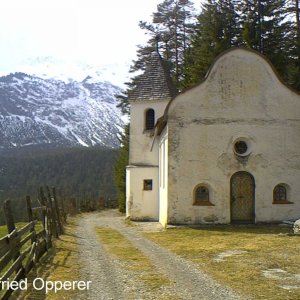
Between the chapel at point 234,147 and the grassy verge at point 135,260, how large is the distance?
4550mm

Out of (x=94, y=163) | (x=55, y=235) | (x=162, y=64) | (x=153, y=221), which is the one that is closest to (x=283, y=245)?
(x=55, y=235)

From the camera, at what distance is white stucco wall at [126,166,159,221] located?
27.4 meters

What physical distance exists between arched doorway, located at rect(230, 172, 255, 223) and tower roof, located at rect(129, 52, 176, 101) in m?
8.42

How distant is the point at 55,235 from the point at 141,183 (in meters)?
10.8

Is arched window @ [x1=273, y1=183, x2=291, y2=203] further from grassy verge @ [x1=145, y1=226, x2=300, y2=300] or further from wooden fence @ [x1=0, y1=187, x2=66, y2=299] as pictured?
wooden fence @ [x1=0, y1=187, x2=66, y2=299]

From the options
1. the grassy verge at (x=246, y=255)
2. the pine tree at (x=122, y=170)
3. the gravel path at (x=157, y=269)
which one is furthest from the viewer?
the pine tree at (x=122, y=170)

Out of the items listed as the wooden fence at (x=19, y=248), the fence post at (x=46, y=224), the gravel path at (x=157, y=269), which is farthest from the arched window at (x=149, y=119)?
the gravel path at (x=157, y=269)

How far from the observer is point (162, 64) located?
29656mm

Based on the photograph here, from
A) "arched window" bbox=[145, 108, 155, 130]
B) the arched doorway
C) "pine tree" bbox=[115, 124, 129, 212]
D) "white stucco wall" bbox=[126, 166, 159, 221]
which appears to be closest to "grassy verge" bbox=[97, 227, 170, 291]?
the arched doorway

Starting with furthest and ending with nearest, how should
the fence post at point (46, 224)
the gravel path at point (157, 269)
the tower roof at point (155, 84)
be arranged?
the tower roof at point (155, 84) → the fence post at point (46, 224) → the gravel path at point (157, 269)

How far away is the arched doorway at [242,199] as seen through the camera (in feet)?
72.1

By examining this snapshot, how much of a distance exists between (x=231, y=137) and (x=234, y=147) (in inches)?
20.8

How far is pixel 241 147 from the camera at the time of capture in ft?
73.2

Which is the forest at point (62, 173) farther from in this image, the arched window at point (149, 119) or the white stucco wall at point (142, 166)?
the arched window at point (149, 119)
